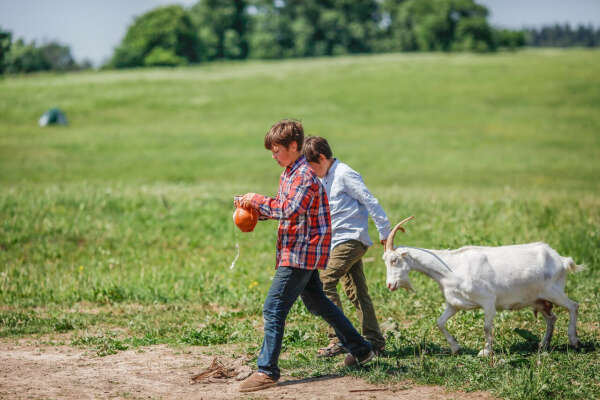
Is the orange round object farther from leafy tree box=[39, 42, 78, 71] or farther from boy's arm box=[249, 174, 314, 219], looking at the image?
leafy tree box=[39, 42, 78, 71]

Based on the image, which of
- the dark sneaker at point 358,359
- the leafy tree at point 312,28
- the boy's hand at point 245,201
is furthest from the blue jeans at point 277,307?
the leafy tree at point 312,28

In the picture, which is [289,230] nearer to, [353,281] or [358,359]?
[353,281]

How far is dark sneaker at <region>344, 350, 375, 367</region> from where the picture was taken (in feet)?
Answer: 20.9

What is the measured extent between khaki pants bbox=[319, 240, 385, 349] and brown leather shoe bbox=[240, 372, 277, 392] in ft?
4.31

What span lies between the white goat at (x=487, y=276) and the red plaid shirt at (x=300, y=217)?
946 mm

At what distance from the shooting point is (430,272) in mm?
6691

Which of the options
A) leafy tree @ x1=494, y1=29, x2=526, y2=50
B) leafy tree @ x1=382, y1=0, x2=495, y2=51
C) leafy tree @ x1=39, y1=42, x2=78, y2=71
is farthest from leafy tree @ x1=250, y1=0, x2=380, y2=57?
leafy tree @ x1=39, y1=42, x2=78, y2=71

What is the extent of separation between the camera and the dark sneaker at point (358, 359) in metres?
6.36

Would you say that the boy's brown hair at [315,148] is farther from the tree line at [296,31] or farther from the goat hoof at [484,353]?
the tree line at [296,31]

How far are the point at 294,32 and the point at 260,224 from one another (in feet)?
315

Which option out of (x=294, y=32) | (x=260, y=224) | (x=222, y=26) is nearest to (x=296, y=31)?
(x=294, y=32)

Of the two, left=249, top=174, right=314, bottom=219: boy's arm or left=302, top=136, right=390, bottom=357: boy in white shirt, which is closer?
left=249, top=174, right=314, bottom=219: boy's arm

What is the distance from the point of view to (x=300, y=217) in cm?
582

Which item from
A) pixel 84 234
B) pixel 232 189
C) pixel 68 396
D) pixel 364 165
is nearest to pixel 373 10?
pixel 364 165
